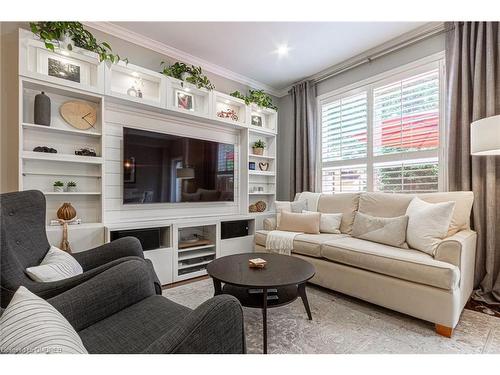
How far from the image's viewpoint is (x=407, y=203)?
2471mm

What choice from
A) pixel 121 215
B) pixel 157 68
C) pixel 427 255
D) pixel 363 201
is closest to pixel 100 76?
pixel 157 68

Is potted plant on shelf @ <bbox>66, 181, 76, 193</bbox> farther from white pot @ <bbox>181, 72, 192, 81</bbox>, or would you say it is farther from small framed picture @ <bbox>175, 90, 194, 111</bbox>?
white pot @ <bbox>181, 72, 192, 81</bbox>

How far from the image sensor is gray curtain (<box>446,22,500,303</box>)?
7.20ft

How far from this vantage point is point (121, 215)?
8.84 ft

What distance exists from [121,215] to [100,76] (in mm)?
1385

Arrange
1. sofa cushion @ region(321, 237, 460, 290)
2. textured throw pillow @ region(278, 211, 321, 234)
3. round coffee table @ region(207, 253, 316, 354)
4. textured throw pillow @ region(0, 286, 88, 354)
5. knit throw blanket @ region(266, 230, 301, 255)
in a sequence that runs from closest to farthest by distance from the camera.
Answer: textured throw pillow @ region(0, 286, 88, 354) < round coffee table @ region(207, 253, 316, 354) < sofa cushion @ region(321, 237, 460, 290) < knit throw blanket @ region(266, 230, 301, 255) < textured throw pillow @ region(278, 211, 321, 234)

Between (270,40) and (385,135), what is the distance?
1779 mm

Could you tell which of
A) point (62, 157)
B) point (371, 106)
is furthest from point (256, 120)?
point (62, 157)

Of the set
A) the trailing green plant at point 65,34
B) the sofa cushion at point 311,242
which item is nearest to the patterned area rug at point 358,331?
the sofa cushion at point 311,242


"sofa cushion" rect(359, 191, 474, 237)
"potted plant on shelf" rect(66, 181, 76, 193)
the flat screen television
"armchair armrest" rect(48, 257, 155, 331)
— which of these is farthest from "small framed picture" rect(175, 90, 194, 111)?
"sofa cushion" rect(359, 191, 474, 237)

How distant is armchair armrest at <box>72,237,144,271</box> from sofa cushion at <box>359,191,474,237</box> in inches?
91.2

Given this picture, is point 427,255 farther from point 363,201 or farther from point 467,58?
point 467,58
